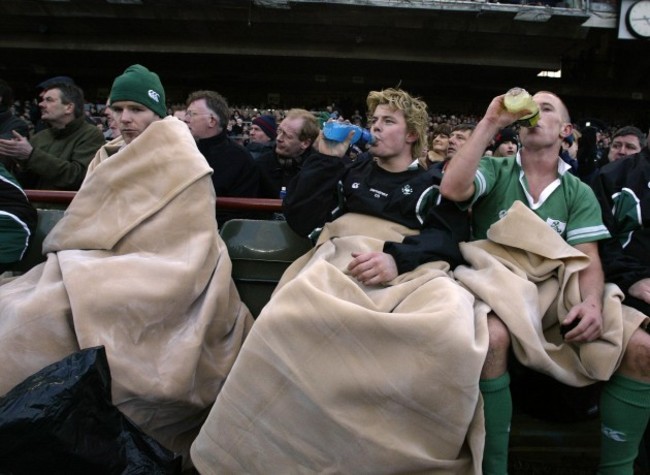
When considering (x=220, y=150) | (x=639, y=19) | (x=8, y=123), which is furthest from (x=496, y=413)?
(x=639, y=19)

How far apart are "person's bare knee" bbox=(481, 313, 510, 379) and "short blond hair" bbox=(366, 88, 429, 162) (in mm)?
1133

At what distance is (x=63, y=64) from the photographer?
16797mm

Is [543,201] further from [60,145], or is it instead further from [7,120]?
[7,120]

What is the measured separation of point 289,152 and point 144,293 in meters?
2.10

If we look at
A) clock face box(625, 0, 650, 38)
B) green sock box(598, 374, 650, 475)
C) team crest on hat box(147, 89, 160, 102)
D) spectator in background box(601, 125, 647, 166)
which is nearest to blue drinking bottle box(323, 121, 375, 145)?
team crest on hat box(147, 89, 160, 102)

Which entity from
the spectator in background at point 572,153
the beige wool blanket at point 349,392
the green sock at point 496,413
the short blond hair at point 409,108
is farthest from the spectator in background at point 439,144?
the beige wool blanket at point 349,392

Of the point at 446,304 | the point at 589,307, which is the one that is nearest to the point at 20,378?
the point at 446,304

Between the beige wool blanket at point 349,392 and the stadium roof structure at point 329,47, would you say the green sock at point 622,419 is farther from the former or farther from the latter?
the stadium roof structure at point 329,47

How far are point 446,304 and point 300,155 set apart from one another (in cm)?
245

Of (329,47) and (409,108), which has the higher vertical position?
(409,108)

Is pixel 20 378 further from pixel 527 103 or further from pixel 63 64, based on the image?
pixel 63 64

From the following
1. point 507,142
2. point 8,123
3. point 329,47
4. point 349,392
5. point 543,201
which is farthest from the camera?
point 329,47

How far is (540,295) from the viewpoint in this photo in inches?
91.6

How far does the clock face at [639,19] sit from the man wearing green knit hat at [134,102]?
13.2 m
